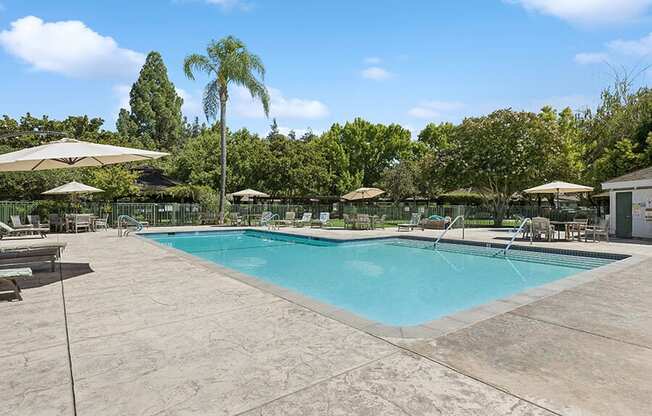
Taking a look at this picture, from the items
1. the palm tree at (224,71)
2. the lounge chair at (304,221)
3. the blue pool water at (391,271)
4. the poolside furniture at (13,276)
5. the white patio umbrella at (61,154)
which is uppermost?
the palm tree at (224,71)

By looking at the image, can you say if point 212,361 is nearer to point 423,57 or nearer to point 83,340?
point 83,340

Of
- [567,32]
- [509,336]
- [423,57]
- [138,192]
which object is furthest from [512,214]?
[509,336]

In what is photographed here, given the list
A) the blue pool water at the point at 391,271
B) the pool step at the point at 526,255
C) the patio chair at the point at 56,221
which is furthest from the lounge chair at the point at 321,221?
the patio chair at the point at 56,221

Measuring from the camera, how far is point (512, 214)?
29.4 m

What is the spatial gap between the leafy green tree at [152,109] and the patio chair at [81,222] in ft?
118

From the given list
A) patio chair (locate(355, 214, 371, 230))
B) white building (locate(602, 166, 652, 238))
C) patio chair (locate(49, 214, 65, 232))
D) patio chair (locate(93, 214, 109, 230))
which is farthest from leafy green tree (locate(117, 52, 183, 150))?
white building (locate(602, 166, 652, 238))

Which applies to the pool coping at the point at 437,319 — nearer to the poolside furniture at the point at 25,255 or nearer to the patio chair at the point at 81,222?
the poolside furniture at the point at 25,255

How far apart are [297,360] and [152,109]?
57.5 m

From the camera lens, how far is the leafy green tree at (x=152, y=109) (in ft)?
171

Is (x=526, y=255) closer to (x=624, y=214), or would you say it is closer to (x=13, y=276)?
(x=624, y=214)

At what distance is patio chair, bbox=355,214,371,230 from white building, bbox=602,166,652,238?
10.8m

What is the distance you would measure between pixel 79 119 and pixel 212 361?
31.0 meters

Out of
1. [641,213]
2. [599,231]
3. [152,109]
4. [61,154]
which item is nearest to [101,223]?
[61,154]

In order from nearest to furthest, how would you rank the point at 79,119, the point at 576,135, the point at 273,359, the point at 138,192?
the point at 273,359 → the point at 138,192 → the point at 79,119 → the point at 576,135
